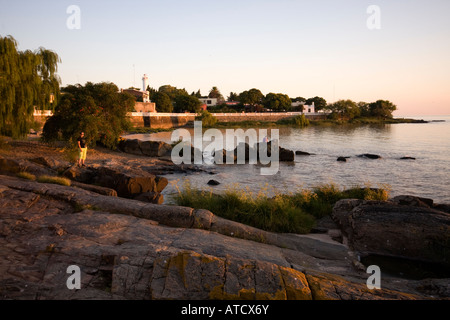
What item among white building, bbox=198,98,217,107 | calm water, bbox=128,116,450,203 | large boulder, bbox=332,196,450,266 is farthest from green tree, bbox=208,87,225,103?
large boulder, bbox=332,196,450,266

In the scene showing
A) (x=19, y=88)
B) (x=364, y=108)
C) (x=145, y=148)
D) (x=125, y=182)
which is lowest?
(x=125, y=182)

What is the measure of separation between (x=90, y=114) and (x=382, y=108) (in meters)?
124

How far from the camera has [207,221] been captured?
8.18m

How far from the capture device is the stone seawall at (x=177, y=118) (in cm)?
6952

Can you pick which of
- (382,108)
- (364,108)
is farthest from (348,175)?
(364,108)

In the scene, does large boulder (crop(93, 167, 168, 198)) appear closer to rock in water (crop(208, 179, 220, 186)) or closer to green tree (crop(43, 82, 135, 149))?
rock in water (crop(208, 179, 220, 186))

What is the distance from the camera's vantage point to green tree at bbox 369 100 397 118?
122 metres

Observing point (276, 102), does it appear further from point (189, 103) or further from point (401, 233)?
point (401, 233)

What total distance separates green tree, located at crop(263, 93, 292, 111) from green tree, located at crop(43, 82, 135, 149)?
97.5m

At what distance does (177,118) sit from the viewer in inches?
3199
